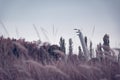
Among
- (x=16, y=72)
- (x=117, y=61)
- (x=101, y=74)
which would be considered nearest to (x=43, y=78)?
(x=16, y=72)

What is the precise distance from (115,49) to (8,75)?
7.56 ft

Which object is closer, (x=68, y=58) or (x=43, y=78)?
(x=43, y=78)

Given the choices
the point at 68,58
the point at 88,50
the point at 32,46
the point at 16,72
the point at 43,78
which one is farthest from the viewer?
the point at 32,46

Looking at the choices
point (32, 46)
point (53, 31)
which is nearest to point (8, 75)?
point (53, 31)

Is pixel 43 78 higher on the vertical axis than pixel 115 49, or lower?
lower

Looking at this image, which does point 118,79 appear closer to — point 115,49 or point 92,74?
point 92,74

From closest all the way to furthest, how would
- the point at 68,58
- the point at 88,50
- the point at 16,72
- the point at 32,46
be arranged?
the point at 16,72 → the point at 68,58 → the point at 88,50 → the point at 32,46

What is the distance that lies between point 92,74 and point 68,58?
1711 mm

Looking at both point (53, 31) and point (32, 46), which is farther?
point (32, 46)

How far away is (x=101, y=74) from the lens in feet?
21.1

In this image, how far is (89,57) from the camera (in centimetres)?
860

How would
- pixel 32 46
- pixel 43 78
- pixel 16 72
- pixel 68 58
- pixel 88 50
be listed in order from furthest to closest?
pixel 32 46 < pixel 88 50 < pixel 68 58 < pixel 16 72 < pixel 43 78

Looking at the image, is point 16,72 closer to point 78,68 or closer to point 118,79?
point 78,68

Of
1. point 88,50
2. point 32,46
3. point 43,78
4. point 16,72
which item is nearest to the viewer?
point 43,78
